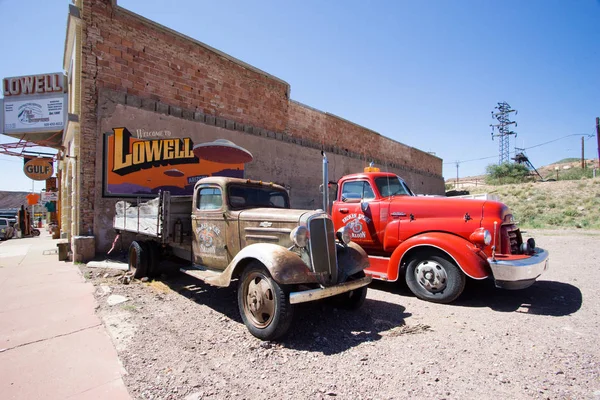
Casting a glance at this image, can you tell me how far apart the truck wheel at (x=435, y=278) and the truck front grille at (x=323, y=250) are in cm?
159

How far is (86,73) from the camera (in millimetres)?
7391

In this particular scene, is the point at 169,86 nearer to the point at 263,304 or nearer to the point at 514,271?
the point at 263,304

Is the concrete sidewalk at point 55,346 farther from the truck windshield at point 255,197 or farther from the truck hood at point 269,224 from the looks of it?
the truck windshield at point 255,197

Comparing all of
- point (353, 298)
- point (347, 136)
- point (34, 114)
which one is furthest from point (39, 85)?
point (353, 298)

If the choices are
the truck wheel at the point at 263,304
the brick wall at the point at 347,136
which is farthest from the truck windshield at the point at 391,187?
the brick wall at the point at 347,136

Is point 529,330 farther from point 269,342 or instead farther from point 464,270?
point 269,342

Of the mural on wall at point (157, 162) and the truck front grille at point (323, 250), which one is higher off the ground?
the mural on wall at point (157, 162)

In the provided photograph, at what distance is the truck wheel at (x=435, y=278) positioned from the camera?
4.28 m

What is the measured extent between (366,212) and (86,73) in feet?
24.1

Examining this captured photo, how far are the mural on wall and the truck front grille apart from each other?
6.31 m

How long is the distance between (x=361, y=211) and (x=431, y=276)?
1615 millimetres

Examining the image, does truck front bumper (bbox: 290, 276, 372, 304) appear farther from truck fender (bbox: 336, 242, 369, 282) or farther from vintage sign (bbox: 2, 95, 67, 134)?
vintage sign (bbox: 2, 95, 67, 134)

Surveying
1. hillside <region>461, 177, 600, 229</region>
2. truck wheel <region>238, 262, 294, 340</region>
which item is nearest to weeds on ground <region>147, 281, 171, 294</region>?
truck wheel <region>238, 262, 294, 340</region>

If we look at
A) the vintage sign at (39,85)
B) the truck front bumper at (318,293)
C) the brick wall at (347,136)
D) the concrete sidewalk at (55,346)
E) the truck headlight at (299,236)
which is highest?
the vintage sign at (39,85)
